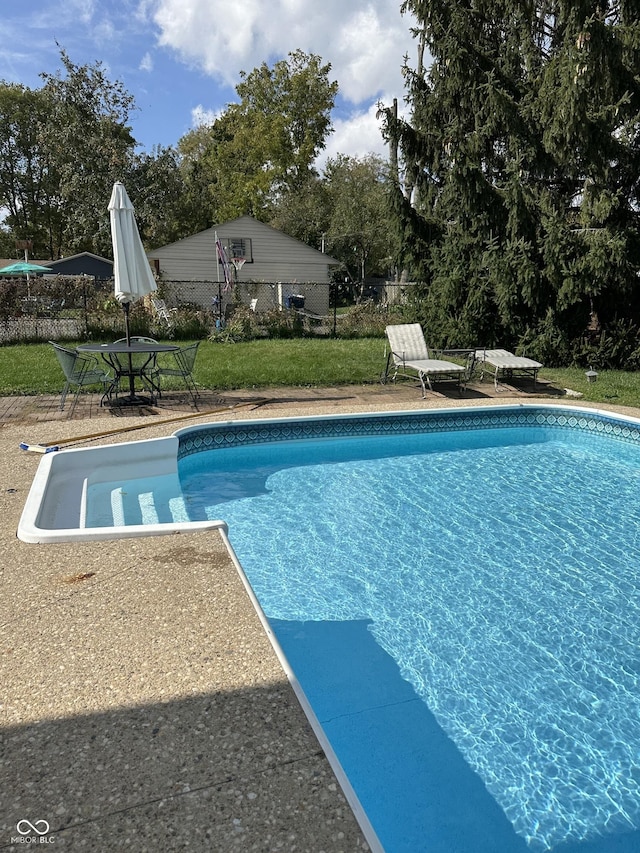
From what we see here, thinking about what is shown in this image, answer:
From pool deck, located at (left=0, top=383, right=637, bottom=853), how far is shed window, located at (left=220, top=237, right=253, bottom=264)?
23.5 meters

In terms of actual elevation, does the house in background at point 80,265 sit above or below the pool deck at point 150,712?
above

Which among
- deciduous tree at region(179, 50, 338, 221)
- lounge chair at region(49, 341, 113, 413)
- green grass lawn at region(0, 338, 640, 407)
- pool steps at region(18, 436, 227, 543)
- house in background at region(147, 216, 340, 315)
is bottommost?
pool steps at region(18, 436, 227, 543)

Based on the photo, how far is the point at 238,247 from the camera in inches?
1017

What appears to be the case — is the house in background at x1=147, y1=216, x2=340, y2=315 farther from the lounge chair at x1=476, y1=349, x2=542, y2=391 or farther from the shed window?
the lounge chair at x1=476, y1=349, x2=542, y2=391

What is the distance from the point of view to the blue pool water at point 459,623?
8.64 ft

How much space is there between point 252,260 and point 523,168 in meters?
16.3

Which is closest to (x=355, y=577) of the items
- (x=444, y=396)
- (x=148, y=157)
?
(x=444, y=396)

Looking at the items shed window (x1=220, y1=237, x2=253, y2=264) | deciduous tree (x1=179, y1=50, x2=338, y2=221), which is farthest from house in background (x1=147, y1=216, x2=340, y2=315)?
deciduous tree (x1=179, y1=50, x2=338, y2=221)

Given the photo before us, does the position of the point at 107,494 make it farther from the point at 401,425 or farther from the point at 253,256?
the point at 253,256

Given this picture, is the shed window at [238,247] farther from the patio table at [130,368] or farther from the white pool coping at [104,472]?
the white pool coping at [104,472]

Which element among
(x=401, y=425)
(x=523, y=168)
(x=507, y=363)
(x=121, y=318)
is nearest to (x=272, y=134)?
(x=121, y=318)

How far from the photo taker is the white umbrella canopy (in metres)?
7.86

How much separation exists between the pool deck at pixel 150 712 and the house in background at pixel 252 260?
21458mm

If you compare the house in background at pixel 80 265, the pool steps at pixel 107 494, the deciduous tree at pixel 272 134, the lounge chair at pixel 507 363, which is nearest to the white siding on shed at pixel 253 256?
the house in background at pixel 80 265
